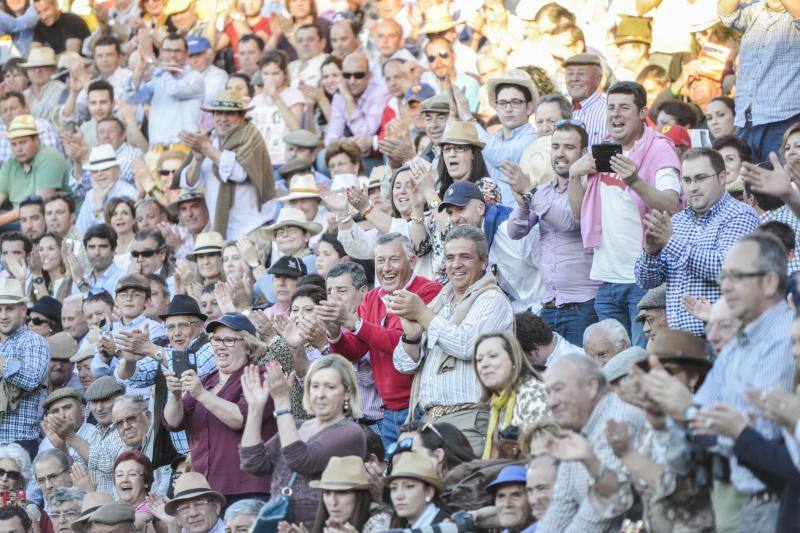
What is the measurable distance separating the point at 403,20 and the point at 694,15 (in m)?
4.55

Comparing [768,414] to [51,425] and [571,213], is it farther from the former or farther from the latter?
[51,425]

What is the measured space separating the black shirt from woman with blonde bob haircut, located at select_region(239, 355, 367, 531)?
12941 millimetres

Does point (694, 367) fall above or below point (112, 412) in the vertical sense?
above

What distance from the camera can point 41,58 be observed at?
19.9m

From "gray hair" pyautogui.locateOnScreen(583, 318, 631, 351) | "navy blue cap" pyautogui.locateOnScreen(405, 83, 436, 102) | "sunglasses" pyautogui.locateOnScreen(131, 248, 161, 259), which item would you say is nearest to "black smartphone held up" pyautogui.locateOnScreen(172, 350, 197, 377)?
"gray hair" pyautogui.locateOnScreen(583, 318, 631, 351)

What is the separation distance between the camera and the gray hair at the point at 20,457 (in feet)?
40.7

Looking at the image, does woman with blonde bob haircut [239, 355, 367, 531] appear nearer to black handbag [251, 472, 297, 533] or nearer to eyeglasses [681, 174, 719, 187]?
black handbag [251, 472, 297, 533]

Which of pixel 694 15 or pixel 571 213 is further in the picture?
pixel 694 15

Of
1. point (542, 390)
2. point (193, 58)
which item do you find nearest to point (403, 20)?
point (193, 58)

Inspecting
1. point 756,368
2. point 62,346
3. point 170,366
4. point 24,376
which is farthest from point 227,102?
point 756,368

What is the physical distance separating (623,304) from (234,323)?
96.6 inches

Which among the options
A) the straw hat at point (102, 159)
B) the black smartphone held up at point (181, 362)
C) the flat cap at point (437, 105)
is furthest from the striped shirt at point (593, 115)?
the straw hat at point (102, 159)

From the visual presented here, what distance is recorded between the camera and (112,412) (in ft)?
39.2

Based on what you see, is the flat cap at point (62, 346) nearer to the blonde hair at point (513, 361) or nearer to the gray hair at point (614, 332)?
the gray hair at point (614, 332)
